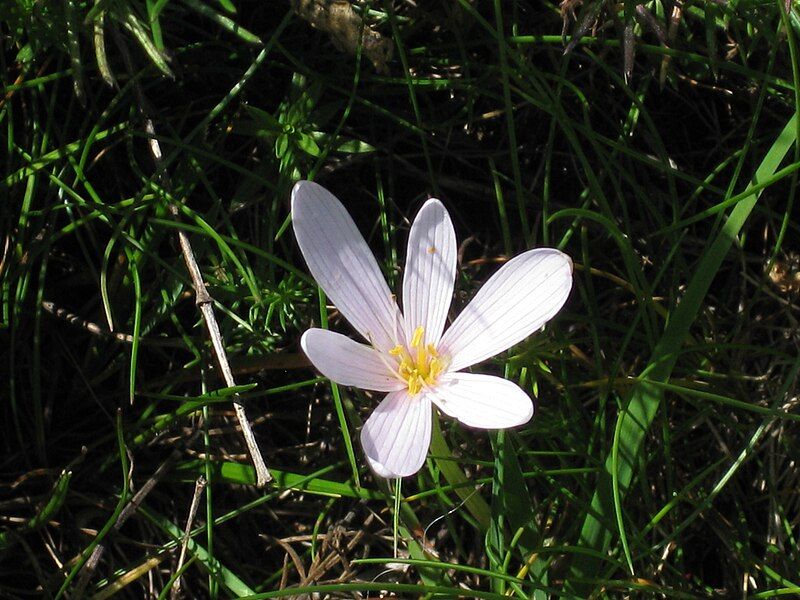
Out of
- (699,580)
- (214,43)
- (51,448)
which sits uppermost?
(214,43)

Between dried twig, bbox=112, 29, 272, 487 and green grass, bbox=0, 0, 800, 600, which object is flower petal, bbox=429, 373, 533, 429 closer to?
green grass, bbox=0, 0, 800, 600

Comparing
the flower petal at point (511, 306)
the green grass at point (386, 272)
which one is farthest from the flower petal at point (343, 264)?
the green grass at point (386, 272)

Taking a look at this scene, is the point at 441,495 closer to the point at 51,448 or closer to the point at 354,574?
the point at 354,574

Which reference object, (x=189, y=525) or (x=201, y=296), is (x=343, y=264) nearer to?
(x=201, y=296)

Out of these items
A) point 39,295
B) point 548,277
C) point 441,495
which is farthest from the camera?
point 39,295

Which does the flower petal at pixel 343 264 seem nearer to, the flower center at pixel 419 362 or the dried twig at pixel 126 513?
the flower center at pixel 419 362

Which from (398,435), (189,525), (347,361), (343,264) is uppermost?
(343,264)

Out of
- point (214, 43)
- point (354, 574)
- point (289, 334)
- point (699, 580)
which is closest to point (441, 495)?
point (354, 574)

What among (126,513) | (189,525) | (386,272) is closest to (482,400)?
(386,272)

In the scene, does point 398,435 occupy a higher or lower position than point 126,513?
higher
